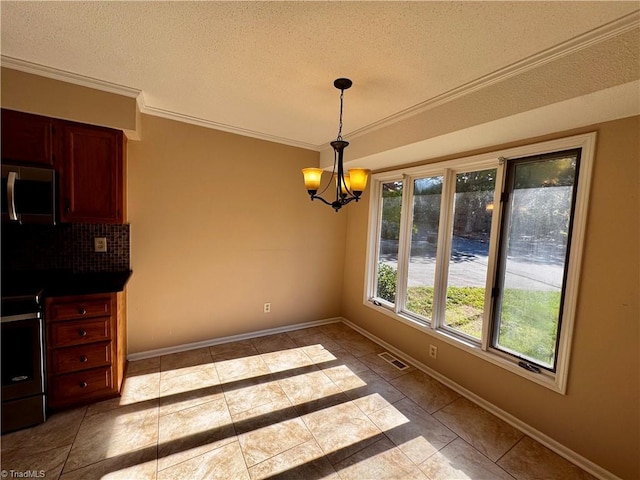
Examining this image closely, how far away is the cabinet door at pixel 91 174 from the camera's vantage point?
2201mm

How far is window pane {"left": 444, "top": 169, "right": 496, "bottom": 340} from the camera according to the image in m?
2.49

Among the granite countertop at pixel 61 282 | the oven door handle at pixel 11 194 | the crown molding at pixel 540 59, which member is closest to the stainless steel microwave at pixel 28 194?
the oven door handle at pixel 11 194

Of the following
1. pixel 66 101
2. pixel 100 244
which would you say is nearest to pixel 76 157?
pixel 66 101

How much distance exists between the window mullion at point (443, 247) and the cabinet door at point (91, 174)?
3.09 metres

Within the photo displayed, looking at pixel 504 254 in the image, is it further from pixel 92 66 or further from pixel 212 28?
pixel 92 66

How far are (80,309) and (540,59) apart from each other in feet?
11.7

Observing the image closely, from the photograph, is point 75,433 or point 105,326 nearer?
point 75,433

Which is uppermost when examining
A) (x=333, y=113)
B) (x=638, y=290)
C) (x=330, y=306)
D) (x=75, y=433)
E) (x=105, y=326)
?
(x=333, y=113)

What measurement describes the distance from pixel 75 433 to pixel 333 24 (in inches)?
123

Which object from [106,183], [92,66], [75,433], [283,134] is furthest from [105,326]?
[283,134]

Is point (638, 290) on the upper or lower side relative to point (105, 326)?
upper

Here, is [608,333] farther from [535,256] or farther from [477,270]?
[477,270]

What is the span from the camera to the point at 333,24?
1416 millimetres

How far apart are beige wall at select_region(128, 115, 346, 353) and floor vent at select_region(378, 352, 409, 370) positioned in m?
1.20
